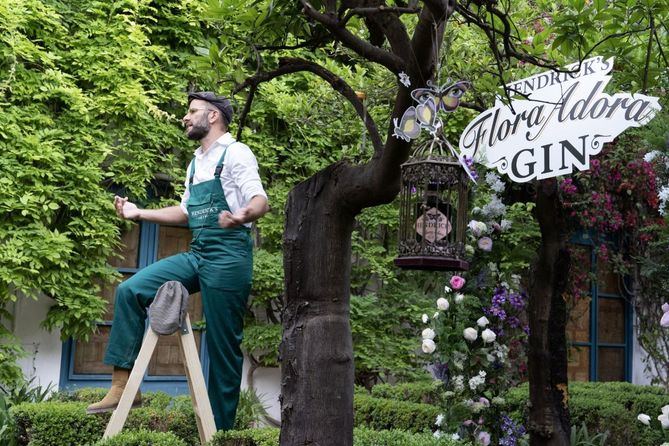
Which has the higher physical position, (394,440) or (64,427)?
(394,440)

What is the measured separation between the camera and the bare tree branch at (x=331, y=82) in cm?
396

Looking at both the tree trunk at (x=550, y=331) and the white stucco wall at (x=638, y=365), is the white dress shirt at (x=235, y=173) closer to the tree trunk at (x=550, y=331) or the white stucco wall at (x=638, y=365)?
the tree trunk at (x=550, y=331)

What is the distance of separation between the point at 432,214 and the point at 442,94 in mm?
648

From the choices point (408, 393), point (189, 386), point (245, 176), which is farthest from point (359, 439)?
point (408, 393)

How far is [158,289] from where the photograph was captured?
4125 mm

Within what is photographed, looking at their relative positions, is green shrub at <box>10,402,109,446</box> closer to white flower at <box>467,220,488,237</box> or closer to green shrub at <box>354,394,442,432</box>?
green shrub at <box>354,394,442,432</box>

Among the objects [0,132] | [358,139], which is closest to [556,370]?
[358,139]

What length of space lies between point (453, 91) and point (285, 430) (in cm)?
159

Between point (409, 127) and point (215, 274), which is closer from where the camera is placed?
point (409, 127)

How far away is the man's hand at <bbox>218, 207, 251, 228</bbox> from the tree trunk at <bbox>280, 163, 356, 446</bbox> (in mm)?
284

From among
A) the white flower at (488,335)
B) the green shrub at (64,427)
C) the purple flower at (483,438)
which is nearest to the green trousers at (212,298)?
the green shrub at (64,427)

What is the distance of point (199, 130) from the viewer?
14.6 feet

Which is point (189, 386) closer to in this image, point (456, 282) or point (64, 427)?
point (64, 427)

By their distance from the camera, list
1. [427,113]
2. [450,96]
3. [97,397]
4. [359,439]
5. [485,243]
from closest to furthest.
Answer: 1. [427,113]
2. [450,96]
3. [359,439]
4. [485,243]
5. [97,397]
